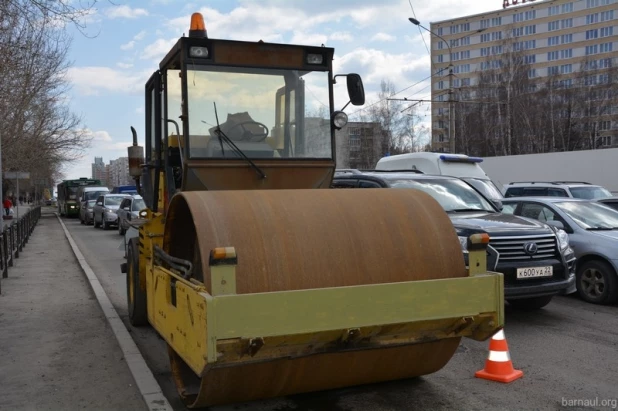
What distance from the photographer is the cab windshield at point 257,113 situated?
5.60m

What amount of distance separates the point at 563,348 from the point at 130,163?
213 inches

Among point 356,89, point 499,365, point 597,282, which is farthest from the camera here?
point 597,282

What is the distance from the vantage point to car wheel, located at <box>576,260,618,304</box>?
9.02 m

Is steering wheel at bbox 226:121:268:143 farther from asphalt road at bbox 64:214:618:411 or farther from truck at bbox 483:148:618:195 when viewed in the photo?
truck at bbox 483:148:618:195

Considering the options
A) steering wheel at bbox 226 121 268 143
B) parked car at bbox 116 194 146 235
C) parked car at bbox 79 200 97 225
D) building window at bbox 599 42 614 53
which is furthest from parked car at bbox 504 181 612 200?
building window at bbox 599 42 614 53

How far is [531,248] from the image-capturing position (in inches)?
304

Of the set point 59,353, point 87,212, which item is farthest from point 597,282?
point 87,212

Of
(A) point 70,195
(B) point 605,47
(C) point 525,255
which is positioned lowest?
(C) point 525,255

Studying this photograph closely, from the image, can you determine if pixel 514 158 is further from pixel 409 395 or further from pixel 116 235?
pixel 409 395

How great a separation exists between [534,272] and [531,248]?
306 mm

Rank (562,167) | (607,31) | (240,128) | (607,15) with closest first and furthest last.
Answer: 1. (240,128)
2. (562,167)
3. (607,31)
4. (607,15)

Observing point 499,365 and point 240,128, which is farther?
point 240,128

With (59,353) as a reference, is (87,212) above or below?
above

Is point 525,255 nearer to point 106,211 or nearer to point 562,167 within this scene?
point 562,167
